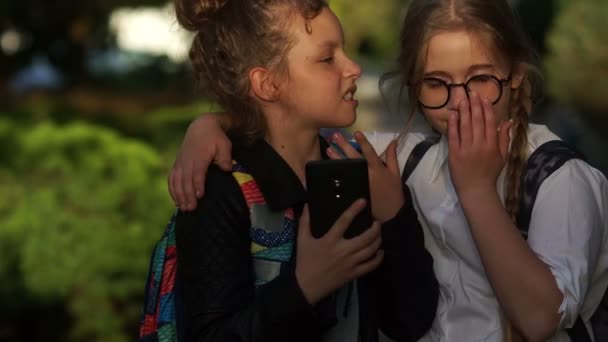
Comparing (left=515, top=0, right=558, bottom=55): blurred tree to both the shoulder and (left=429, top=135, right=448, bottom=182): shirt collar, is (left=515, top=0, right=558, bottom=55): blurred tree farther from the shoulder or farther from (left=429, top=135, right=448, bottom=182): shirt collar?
the shoulder

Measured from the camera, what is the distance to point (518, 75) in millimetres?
2363

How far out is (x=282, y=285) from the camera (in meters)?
2.08

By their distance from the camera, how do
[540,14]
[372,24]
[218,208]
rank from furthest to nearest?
[372,24]
[540,14]
[218,208]

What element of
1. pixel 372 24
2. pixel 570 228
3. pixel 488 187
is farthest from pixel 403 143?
pixel 372 24

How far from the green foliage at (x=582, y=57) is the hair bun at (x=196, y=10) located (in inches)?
324

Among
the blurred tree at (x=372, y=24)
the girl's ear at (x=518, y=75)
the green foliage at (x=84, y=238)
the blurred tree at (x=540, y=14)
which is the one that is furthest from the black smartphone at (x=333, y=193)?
the blurred tree at (x=372, y=24)

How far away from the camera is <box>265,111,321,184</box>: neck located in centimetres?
241

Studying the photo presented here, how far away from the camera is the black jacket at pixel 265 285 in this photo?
2.07m

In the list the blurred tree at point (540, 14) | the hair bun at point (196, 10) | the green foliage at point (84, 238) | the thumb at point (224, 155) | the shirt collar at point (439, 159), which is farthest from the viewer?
the blurred tree at point (540, 14)

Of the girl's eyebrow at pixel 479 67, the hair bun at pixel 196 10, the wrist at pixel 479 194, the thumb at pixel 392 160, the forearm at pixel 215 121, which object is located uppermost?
the hair bun at pixel 196 10

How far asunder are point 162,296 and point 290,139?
1.55 feet

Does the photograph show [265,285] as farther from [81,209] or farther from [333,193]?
[81,209]

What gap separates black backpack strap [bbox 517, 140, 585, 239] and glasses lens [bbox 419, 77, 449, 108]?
0.80 feet

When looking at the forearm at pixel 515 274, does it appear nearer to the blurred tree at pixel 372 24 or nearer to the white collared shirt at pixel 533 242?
the white collared shirt at pixel 533 242
